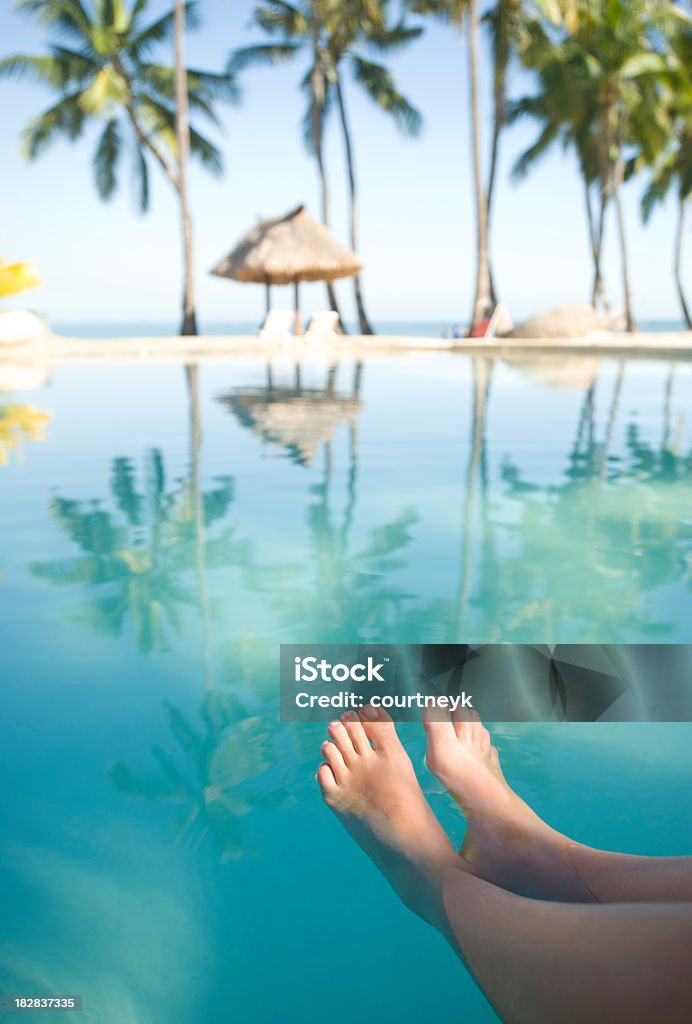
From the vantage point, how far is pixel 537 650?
2.13 metres

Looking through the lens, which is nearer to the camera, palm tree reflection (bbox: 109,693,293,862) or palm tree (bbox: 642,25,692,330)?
palm tree reflection (bbox: 109,693,293,862)

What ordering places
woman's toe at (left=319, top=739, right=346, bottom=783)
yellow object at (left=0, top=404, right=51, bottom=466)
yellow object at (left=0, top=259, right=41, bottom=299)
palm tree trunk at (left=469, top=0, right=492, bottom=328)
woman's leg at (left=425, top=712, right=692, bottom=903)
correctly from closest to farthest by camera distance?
woman's leg at (left=425, top=712, right=692, bottom=903)
woman's toe at (left=319, top=739, right=346, bottom=783)
yellow object at (left=0, top=404, right=51, bottom=466)
yellow object at (left=0, top=259, right=41, bottom=299)
palm tree trunk at (left=469, top=0, right=492, bottom=328)

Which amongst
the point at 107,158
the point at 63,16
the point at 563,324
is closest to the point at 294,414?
the point at 563,324

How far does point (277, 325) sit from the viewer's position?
1573 cm

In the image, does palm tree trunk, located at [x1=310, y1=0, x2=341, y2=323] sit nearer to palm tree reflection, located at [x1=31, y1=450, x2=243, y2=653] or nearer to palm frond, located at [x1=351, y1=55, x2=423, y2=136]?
palm frond, located at [x1=351, y1=55, x2=423, y2=136]

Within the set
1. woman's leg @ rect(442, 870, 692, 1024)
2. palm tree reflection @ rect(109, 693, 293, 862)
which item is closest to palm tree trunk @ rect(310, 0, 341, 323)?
palm tree reflection @ rect(109, 693, 293, 862)

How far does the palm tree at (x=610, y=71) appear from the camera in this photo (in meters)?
18.3

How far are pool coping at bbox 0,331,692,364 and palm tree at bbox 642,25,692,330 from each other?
7981mm

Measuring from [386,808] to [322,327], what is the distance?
14.9 metres

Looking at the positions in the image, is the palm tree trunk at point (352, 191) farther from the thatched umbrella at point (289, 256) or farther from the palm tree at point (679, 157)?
the palm tree at point (679, 157)

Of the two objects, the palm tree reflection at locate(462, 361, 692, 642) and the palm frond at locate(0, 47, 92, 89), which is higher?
the palm frond at locate(0, 47, 92, 89)

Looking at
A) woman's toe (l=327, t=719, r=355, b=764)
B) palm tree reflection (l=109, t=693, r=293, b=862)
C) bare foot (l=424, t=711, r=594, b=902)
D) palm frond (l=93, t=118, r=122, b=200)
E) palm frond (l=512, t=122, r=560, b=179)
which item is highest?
palm frond (l=512, t=122, r=560, b=179)

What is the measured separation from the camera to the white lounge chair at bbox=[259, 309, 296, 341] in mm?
15469

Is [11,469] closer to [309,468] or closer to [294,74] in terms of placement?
[309,468]
